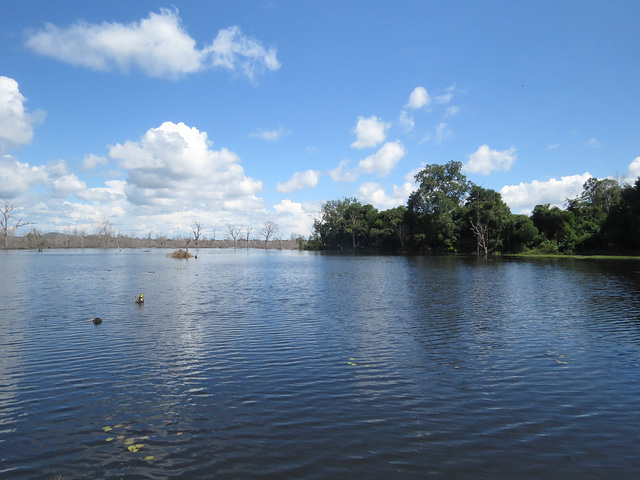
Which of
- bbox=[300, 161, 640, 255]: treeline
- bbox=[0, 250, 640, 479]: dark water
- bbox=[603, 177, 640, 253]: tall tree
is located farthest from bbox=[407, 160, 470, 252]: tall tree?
bbox=[0, 250, 640, 479]: dark water

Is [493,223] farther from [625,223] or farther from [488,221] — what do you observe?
[625,223]

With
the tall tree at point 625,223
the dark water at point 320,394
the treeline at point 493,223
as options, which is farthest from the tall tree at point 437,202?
the dark water at point 320,394

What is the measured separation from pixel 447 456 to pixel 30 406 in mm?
8497

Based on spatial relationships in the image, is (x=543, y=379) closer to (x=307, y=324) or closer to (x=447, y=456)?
(x=447, y=456)

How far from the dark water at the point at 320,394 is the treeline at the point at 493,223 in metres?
60.0

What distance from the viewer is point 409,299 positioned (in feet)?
78.7

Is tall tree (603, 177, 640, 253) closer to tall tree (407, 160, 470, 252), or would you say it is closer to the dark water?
tall tree (407, 160, 470, 252)

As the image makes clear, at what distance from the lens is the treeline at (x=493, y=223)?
222ft

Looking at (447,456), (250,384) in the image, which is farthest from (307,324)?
(447,456)

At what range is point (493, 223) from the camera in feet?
283

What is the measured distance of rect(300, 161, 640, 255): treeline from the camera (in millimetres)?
67562

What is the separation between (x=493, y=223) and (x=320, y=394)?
86572 millimetres

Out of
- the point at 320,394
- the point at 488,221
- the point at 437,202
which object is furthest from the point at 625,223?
the point at 320,394

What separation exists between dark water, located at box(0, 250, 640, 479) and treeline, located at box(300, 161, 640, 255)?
60024 mm
